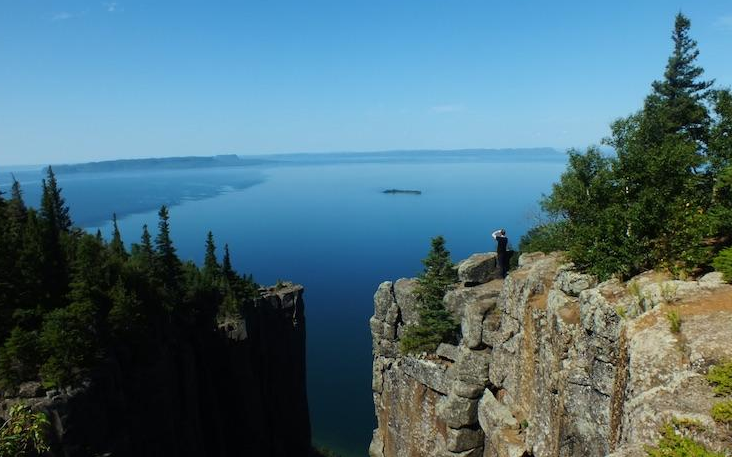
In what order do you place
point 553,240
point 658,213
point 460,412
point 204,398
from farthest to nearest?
1. point 204,398
2. point 460,412
3. point 553,240
4. point 658,213

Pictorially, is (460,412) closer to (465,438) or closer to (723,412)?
(465,438)

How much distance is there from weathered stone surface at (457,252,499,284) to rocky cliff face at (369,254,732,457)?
0.23ft

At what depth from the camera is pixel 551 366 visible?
17.7 meters

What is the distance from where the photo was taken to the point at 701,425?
803 centimetres

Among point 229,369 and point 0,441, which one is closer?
point 0,441

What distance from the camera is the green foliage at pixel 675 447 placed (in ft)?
24.8

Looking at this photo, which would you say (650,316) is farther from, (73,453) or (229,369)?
(229,369)

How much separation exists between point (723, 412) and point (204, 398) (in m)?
52.8

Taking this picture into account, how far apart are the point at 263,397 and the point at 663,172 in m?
55.8

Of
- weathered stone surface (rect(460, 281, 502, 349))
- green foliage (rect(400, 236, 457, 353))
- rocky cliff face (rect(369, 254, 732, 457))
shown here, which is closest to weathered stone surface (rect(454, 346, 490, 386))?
rocky cliff face (rect(369, 254, 732, 457))

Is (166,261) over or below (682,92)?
below

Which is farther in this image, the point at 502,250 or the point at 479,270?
the point at 479,270

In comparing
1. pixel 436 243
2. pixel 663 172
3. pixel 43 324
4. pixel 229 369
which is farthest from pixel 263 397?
pixel 663 172

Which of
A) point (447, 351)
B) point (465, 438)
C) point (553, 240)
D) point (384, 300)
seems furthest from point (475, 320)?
point (384, 300)
